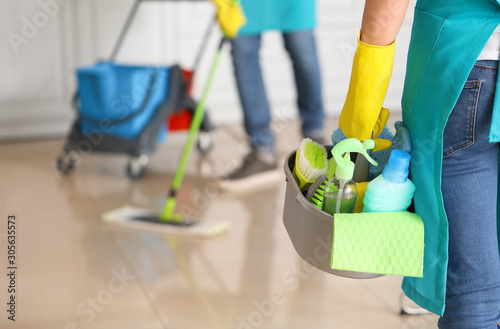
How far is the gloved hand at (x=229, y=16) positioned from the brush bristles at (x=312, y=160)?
1.20m

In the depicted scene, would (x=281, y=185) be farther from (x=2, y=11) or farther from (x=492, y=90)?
(x=492, y=90)

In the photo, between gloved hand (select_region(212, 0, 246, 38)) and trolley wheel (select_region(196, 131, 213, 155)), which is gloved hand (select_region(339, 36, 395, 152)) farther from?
trolley wheel (select_region(196, 131, 213, 155))

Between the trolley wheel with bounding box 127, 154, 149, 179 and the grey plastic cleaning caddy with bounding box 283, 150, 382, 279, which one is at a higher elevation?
the grey plastic cleaning caddy with bounding box 283, 150, 382, 279

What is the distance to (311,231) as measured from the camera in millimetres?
973

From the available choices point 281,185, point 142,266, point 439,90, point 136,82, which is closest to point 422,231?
point 439,90

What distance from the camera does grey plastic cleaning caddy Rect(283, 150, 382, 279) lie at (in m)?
0.95

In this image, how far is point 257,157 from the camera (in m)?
2.52

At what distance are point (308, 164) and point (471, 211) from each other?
9.9 inches

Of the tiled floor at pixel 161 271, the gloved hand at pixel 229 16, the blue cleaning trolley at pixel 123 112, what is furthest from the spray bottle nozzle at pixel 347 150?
the blue cleaning trolley at pixel 123 112

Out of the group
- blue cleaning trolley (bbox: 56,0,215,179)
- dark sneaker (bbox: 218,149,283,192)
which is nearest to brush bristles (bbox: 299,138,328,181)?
dark sneaker (bbox: 218,149,283,192)

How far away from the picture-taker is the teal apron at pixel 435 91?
2.98 ft

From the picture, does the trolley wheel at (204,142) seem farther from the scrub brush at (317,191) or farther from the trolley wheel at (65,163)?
the scrub brush at (317,191)

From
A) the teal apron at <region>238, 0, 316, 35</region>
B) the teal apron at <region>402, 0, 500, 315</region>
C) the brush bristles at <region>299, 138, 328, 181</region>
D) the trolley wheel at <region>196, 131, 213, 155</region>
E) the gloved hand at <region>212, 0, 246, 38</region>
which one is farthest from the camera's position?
the trolley wheel at <region>196, 131, 213, 155</region>

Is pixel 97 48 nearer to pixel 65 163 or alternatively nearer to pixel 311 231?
pixel 65 163
